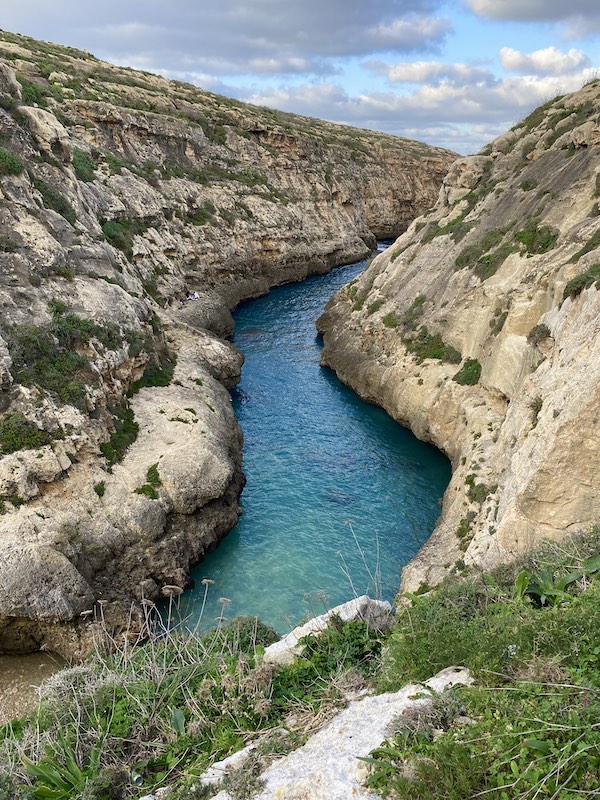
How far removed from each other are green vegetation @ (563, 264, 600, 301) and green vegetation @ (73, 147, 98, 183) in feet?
113

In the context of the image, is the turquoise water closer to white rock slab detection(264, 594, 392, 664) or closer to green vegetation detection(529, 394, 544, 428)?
white rock slab detection(264, 594, 392, 664)

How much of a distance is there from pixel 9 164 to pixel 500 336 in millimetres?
26277

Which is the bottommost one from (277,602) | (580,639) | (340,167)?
(277,602)

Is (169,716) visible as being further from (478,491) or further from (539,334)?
(539,334)

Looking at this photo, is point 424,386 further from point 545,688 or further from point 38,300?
point 545,688

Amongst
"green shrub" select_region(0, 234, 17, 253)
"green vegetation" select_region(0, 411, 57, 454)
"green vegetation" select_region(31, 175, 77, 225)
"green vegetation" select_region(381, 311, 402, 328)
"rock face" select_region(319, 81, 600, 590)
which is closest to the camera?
"rock face" select_region(319, 81, 600, 590)

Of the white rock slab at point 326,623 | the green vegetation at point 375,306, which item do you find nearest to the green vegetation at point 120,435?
the white rock slab at point 326,623

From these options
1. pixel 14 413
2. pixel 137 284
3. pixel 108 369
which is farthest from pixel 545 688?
pixel 137 284

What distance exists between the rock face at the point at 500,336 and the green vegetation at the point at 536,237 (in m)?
0.07

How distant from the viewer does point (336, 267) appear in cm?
7875

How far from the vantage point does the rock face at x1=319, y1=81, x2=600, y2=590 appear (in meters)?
17.4

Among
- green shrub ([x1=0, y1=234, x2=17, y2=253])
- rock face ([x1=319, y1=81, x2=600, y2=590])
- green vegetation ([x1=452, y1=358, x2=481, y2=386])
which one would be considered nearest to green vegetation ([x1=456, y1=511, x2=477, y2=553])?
rock face ([x1=319, y1=81, x2=600, y2=590])

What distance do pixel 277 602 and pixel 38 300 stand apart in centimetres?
1763

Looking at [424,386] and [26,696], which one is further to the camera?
[424,386]
